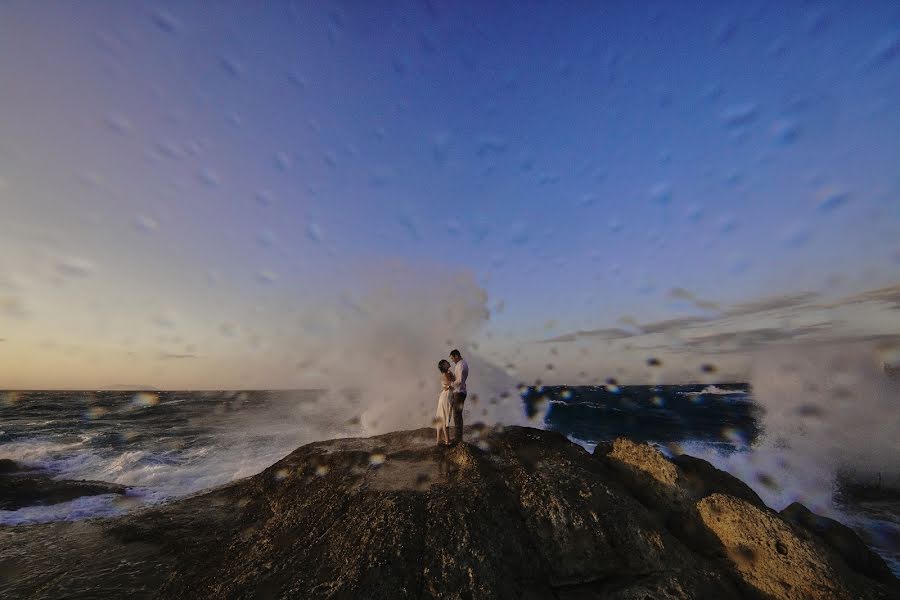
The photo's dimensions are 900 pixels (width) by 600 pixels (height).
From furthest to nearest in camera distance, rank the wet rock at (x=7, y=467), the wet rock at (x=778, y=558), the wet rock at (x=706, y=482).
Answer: the wet rock at (x=7, y=467), the wet rock at (x=706, y=482), the wet rock at (x=778, y=558)

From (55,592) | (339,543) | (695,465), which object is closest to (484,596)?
(339,543)

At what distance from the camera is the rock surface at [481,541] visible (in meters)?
5.18

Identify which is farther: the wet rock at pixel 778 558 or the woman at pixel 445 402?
the woman at pixel 445 402

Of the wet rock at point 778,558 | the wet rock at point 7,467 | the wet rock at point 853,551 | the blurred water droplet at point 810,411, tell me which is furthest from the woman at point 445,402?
the blurred water droplet at point 810,411

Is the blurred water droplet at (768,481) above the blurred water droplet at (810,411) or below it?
below

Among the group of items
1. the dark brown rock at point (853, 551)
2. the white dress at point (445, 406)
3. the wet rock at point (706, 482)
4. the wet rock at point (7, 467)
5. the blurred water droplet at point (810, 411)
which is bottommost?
the blurred water droplet at point (810, 411)

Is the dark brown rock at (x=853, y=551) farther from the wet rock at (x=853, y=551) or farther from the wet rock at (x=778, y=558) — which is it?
the wet rock at (x=778, y=558)

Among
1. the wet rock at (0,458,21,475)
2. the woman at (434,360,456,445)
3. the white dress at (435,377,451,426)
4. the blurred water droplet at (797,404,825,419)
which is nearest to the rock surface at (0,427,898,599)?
the woman at (434,360,456,445)

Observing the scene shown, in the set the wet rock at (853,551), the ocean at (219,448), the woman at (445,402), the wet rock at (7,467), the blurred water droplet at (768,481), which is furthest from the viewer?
the blurred water droplet at (768,481)

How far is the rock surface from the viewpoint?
518 centimetres

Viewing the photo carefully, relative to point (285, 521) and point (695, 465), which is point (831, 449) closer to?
point (695, 465)

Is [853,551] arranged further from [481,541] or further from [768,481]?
[768,481]

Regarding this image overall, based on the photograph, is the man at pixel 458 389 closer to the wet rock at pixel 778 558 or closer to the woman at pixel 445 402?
the woman at pixel 445 402

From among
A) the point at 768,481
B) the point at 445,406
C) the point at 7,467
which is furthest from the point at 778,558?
the point at 7,467
